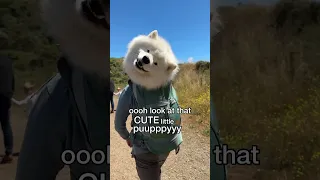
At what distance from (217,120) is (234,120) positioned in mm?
110

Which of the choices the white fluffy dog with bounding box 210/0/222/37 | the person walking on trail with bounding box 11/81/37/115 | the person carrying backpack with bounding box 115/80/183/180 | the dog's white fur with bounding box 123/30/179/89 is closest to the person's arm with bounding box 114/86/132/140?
the person carrying backpack with bounding box 115/80/183/180

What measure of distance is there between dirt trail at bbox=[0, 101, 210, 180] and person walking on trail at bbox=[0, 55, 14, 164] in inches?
1.4

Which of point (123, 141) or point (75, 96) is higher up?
point (75, 96)

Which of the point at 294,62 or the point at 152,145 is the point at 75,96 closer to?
the point at 152,145

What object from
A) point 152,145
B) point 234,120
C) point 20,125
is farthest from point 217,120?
point 20,125

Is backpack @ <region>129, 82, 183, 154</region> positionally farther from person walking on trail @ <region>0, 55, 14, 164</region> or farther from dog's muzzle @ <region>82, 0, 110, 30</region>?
person walking on trail @ <region>0, 55, 14, 164</region>

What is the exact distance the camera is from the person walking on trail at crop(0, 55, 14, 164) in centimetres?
180

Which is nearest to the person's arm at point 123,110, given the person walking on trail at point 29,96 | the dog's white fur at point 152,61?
the dog's white fur at point 152,61

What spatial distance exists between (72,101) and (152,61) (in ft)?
1.85

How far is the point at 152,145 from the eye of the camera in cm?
182

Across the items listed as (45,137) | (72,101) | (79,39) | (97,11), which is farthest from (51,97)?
(97,11)

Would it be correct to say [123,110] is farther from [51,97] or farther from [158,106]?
[51,97]

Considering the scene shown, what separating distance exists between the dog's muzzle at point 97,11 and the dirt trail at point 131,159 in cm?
58

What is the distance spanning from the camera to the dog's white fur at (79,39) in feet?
5.77
